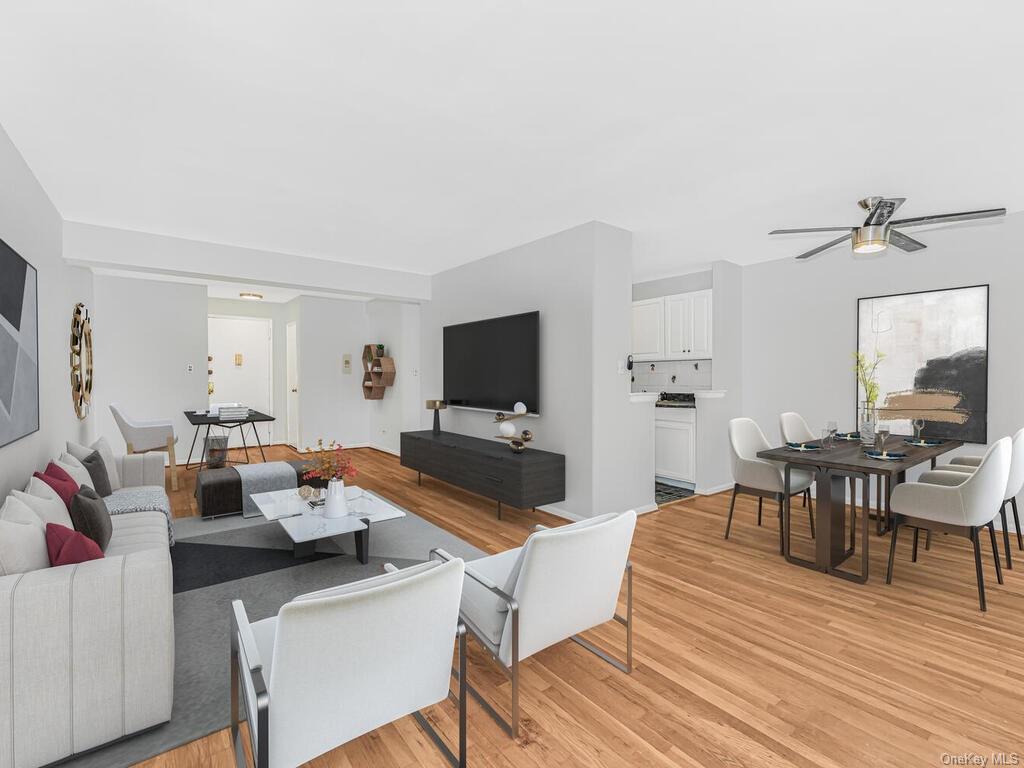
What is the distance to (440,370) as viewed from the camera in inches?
241

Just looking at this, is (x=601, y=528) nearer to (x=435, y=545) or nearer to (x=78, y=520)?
(x=435, y=545)

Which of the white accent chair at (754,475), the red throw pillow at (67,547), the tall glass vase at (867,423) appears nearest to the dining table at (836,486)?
the white accent chair at (754,475)

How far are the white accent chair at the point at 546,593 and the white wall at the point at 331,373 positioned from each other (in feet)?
22.0

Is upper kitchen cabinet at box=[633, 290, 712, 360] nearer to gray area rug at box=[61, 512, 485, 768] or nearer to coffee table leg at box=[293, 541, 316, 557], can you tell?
gray area rug at box=[61, 512, 485, 768]

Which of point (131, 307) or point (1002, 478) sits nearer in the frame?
point (1002, 478)

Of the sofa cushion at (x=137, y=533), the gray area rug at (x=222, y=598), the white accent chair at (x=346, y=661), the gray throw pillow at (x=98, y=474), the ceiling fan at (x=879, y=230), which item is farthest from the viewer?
the gray throw pillow at (x=98, y=474)

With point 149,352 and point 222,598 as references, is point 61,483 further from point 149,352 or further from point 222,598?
point 149,352

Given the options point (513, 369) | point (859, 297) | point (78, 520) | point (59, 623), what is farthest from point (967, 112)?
point (78, 520)

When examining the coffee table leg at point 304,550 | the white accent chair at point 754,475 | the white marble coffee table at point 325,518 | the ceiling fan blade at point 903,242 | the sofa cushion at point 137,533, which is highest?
the ceiling fan blade at point 903,242

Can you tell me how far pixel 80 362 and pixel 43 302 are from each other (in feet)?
5.66

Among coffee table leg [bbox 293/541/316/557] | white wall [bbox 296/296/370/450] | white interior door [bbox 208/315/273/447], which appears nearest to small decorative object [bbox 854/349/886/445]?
coffee table leg [bbox 293/541/316/557]

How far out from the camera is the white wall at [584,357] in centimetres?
408

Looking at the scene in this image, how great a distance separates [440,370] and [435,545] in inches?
111

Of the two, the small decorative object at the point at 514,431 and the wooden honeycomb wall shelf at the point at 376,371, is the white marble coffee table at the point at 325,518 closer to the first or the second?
the small decorative object at the point at 514,431
